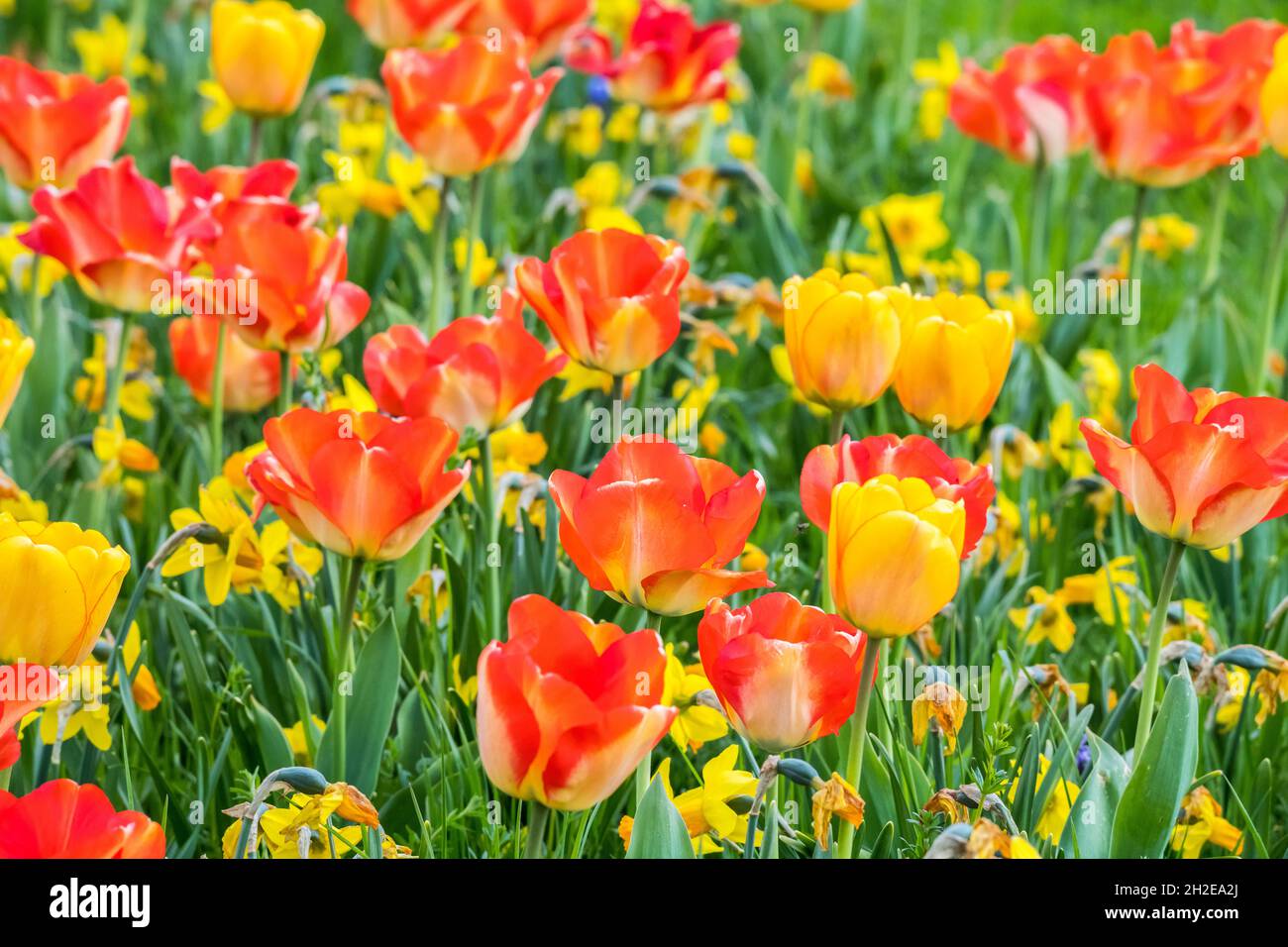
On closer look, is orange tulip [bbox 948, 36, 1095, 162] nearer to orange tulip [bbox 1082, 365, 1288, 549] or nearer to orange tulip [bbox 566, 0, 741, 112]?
orange tulip [bbox 566, 0, 741, 112]

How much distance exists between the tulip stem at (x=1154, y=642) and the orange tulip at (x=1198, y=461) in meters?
0.03

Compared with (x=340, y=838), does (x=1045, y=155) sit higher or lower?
higher

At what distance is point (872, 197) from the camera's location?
4012mm

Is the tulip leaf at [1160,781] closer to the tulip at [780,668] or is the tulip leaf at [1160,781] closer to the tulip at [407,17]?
the tulip at [780,668]

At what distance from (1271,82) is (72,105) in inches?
69.1

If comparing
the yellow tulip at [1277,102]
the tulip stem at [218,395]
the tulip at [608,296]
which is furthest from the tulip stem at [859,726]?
the yellow tulip at [1277,102]

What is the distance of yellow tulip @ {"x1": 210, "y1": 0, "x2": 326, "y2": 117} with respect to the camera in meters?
2.61

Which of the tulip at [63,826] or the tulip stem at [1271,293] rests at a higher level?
the tulip stem at [1271,293]

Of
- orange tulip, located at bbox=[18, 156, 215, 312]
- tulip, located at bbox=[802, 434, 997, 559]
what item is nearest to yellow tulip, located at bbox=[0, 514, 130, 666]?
tulip, located at bbox=[802, 434, 997, 559]

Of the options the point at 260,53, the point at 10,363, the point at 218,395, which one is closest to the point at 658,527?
the point at 10,363

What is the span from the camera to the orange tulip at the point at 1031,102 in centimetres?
295
